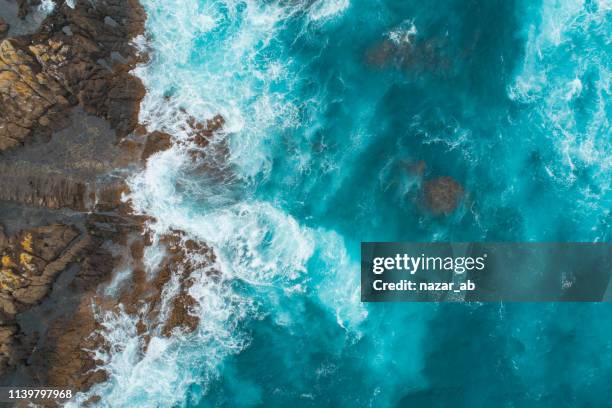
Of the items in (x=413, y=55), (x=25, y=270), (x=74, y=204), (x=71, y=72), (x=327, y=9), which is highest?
(x=327, y=9)

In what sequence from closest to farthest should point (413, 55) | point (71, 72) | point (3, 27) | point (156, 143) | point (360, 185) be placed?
1. point (3, 27)
2. point (71, 72)
3. point (156, 143)
4. point (360, 185)
5. point (413, 55)

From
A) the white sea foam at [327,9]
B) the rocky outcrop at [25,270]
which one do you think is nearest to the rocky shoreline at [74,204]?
the rocky outcrop at [25,270]

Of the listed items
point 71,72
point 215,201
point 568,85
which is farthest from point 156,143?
point 568,85

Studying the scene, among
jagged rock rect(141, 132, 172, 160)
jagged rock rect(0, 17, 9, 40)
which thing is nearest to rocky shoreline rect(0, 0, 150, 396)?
jagged rock rect(0, 17, 9, 40)

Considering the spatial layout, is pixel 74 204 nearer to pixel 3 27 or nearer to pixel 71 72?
pixel 71 72

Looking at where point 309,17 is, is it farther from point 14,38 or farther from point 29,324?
point 29,324

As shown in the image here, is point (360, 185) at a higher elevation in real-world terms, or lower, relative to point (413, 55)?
lower

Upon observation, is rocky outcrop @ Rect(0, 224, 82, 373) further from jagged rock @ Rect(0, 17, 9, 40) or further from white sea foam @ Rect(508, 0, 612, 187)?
white sea foam @ Rect(508, 0, 612, 187)
